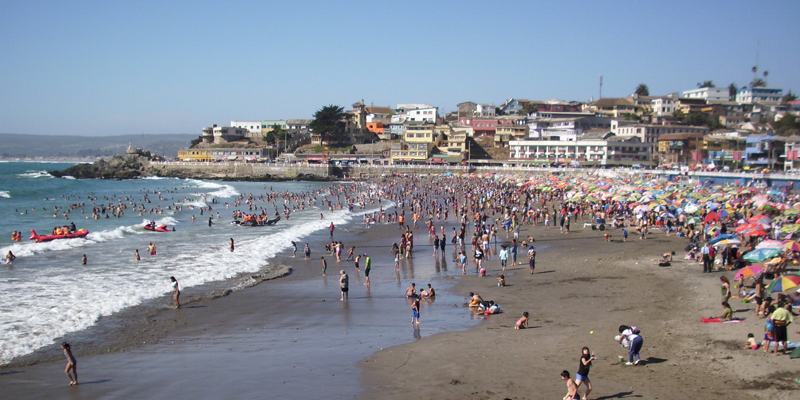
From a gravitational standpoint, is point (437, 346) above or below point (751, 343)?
below

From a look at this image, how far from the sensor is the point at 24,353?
1092cm

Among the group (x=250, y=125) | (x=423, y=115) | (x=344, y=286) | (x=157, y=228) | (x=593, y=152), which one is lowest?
(x=157, y=228)

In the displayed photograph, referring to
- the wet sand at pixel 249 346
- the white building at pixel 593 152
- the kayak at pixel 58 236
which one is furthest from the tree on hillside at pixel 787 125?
the kayak at pixel 58 236

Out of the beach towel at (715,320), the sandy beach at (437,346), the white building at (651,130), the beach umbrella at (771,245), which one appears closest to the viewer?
the sandy beach at (437,346)

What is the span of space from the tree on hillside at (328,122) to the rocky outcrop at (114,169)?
30909 millimetres

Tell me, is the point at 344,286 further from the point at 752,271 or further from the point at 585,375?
the point at 752,271

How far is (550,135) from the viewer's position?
8106 centimetres

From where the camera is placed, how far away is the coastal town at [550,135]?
6831 centimetres

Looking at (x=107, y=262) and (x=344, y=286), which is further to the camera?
(x=107, y=262)

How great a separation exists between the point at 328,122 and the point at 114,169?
123 feet

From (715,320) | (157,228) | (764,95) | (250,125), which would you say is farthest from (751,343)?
(250,125)

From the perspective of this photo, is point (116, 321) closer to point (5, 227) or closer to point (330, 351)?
point (330, 351)

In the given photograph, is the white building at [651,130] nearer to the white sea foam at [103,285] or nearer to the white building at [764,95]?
the white building at [764,95]

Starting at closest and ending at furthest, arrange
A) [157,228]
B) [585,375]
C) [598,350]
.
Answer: [585,375] → [598,350] → [157,228]
